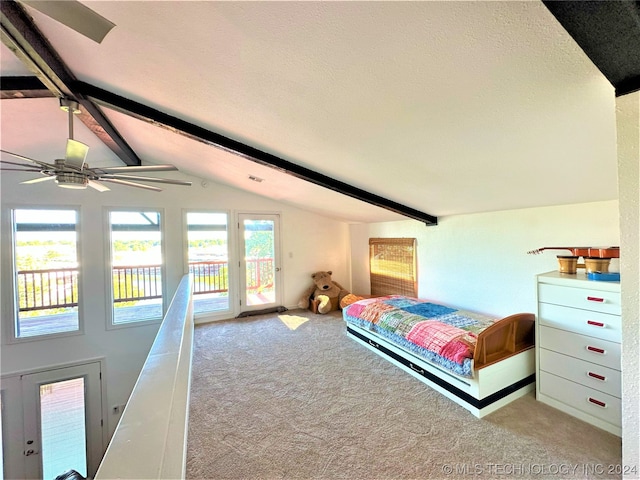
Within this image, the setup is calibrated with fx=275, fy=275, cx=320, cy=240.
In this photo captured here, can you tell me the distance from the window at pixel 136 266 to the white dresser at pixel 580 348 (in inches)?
192

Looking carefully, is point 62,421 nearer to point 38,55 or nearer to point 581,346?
point 38,55

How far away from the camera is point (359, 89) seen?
1.50 meters

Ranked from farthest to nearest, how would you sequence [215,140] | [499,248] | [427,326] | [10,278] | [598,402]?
[10,278]
[499,248]
[427,326]
[215,140]
[598,402]

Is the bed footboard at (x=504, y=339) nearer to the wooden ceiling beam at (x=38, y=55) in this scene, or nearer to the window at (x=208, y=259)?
the wooden ceiling beam at (x=38, y=55)

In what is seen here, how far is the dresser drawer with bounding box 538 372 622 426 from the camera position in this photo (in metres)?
1.87

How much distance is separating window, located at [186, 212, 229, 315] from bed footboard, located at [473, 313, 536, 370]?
401 cm

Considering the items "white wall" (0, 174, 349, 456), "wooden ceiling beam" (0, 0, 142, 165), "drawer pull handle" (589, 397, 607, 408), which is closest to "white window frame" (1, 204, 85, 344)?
"white wall" (0, 174, 349, 456)

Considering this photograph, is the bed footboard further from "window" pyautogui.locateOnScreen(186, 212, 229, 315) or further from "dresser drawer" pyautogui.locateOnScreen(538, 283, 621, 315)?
"window" pyautogui.locateOnScreen(186, 212, 229, 315)

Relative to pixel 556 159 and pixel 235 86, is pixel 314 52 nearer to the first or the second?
pixel 235 86

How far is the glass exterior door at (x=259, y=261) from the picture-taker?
16.5 ft

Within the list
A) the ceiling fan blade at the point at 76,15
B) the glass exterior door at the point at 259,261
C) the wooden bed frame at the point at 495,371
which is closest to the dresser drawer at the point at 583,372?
the wooden bed frame at the point at 495,371

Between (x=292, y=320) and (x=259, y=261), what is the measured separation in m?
1.29

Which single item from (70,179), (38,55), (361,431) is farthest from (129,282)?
(361,431)

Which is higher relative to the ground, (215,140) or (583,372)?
(215,140)
